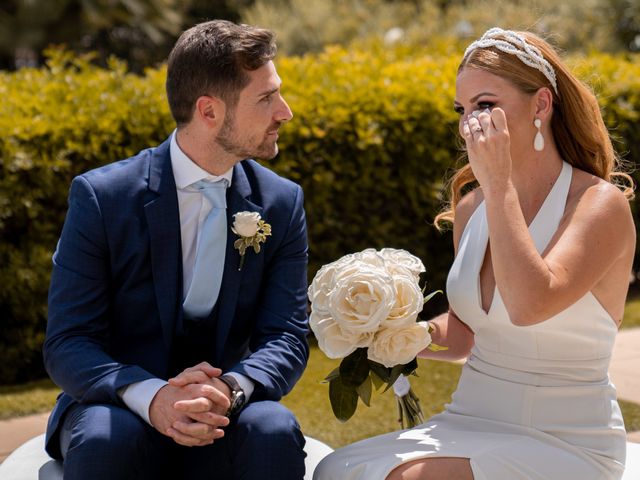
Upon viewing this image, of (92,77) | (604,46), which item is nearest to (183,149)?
(92,77)

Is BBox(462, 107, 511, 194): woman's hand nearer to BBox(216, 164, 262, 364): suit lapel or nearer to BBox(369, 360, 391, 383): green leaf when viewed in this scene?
BBox(369, 360, 391, 383): green leaf

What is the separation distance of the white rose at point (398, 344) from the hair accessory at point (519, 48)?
88 cm

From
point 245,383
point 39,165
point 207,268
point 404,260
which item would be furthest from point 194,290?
point 39,165

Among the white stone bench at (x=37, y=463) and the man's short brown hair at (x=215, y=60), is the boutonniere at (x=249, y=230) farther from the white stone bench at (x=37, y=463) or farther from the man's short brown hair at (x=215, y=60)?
the white stone bench at (x=37, y=463)

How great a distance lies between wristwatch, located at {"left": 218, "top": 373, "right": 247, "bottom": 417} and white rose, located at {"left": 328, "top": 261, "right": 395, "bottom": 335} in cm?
43

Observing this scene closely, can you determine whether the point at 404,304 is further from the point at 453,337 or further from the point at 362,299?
the point at 453,337

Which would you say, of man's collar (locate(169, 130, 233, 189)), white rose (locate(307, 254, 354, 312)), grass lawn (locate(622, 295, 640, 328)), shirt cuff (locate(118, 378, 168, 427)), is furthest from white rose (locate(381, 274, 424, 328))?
grass lawn (locate(622, 295, 640, 328))

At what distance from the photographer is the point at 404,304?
302cm

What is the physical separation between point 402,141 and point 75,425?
16.0 feet

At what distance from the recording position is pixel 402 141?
303 inches

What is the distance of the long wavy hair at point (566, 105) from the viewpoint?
3.21 metres

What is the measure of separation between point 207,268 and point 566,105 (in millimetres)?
1278

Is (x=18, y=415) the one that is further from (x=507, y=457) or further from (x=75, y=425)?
(x=507, y=457)

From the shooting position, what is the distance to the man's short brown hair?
343 centimetres
